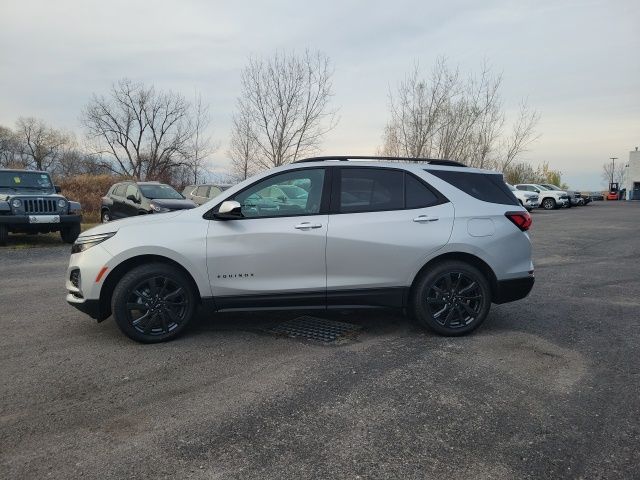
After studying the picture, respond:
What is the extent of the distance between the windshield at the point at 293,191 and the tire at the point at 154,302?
1254 mm

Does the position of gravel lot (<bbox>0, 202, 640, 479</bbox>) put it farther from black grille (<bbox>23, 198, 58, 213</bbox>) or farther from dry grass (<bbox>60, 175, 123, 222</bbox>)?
dry grass (<bbox>60, 175, 123, 222</bbox>)

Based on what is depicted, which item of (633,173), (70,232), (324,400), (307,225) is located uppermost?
(633,173)

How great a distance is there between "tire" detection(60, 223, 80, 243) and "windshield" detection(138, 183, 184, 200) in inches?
144

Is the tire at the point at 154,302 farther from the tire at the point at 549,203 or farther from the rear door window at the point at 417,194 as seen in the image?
the tire at the point at 549,203

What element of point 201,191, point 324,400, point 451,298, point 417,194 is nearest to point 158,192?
point 201,191

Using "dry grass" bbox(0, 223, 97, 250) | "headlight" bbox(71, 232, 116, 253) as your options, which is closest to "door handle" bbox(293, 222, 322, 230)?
"headlight" bbox(71, 232, 116, 253)

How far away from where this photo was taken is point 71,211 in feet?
39.7

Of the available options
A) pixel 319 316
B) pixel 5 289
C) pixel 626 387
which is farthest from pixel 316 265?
pixel 5 289

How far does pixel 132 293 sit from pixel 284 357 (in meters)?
1.53

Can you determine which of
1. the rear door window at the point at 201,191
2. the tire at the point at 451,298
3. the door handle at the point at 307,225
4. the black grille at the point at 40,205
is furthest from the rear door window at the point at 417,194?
the rear door window at the point at 201,191

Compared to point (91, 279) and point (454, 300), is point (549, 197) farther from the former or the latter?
point (91, 279)

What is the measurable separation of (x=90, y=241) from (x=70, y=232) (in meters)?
8.93

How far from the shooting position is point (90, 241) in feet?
15.3

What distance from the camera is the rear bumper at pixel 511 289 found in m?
4.89
